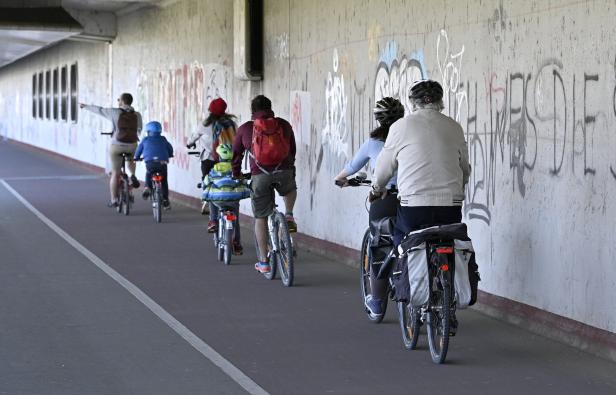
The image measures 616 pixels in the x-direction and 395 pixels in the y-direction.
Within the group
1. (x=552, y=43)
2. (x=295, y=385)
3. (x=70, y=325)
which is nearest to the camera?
(x=295, y=385)

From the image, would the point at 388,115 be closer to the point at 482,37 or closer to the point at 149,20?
the point at 482,37

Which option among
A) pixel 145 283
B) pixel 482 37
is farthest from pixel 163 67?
pixel 482 37

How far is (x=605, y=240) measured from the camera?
798 centimetres

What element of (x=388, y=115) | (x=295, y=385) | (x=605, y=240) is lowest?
(x=295, y=385)

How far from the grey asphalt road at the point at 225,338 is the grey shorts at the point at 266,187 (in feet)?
2.25

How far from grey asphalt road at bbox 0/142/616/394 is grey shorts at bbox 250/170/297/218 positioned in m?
0.69

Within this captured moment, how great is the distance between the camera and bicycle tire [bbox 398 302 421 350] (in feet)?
26.5

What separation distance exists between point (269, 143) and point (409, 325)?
364 cm

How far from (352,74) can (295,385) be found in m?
6.49

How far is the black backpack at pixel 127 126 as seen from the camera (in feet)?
63.5

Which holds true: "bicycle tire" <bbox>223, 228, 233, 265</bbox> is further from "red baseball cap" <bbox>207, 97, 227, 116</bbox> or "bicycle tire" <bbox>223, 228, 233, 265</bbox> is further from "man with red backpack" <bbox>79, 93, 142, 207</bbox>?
"man with red backpack" <bbox>79, 93, 142, 207</bbox>

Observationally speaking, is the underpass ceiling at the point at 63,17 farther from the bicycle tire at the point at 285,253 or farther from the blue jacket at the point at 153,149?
the bicycle tire at the point at 285,253

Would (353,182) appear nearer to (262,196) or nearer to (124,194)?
(262,196)

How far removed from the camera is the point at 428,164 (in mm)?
7902
